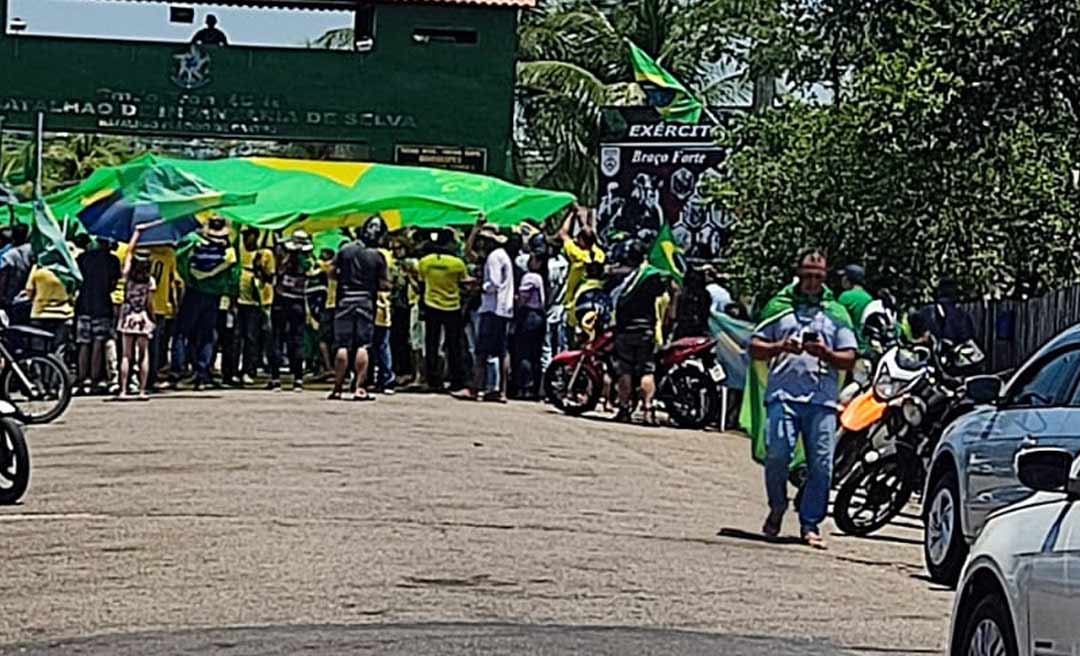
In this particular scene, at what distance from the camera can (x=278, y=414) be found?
21.2 metres

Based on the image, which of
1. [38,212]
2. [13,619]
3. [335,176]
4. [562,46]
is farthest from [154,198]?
Result: [562,46]

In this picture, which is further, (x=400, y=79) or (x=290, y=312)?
(x=400, y=79)

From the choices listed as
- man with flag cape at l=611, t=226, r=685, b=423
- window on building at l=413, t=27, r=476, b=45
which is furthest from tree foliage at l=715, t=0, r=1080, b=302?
window on building at l=413, t=27, r=476, b=45

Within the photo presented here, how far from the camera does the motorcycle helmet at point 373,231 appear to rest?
2384 centimetres

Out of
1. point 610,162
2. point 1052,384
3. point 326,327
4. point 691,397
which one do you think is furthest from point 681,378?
point 1052,384

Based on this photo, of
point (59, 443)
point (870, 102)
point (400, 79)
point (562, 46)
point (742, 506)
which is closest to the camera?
point (742, 506)

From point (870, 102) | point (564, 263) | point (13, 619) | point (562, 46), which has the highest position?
point (562, 46)

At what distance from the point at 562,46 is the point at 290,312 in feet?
62.2

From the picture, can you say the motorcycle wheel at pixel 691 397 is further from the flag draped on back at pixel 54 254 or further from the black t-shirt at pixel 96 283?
the flag draped on back at pixel 54 254

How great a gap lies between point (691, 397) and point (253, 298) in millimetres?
5549

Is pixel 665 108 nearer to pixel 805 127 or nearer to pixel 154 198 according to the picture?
pixel 805 127

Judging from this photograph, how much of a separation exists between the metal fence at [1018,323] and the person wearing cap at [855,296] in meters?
1.58

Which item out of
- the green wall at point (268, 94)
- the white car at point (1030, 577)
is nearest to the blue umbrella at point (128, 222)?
the green wall at point (268, 94)

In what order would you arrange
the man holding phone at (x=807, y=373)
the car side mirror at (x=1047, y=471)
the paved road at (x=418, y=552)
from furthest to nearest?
the man holding phone at (x=807, y=373) → the paved road at (x=418, y=552) → the car side mirror at (x=1047, y=471)
